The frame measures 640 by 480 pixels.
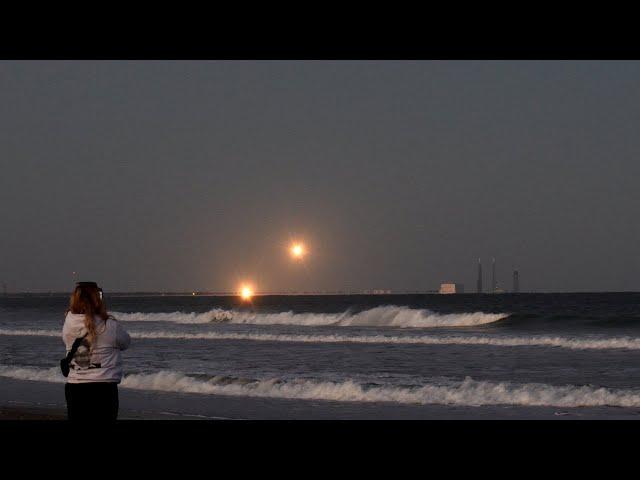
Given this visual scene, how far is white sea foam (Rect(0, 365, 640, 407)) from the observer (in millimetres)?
13078

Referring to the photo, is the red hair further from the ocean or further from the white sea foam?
the white sea foam

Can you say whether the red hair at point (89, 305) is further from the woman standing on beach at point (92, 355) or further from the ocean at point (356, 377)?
the ocean at point (356, 377)

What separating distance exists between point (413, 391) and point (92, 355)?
9194 millimetres

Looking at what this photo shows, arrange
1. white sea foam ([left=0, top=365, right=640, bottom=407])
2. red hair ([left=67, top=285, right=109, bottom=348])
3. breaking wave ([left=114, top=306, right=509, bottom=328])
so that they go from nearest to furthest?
red hair ([left=67, top=285, right=109, bottom=348]) < white sea foam ([left=0, top=365, right=640, bottom=407]) < breaking wave ([left=114, top=306, right=509, bottom=328])

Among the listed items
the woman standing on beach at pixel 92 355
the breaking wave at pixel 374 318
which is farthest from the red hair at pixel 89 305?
the breaking wave at pixel 374 318

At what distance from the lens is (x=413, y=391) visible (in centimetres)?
1395

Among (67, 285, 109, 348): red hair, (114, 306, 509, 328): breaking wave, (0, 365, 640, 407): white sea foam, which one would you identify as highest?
(67, 285, 109, 348): red hair

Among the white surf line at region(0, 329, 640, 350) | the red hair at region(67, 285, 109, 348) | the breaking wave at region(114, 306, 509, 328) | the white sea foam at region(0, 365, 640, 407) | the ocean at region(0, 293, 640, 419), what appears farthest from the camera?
the breaking wave at region(114, 306, 509, 328)

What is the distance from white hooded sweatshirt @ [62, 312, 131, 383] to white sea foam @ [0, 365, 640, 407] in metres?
8.32

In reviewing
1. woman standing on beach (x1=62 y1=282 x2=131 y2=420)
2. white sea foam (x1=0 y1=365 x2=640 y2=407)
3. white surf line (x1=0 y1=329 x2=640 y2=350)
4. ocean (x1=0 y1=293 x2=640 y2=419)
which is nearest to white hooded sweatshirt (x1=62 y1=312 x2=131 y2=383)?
woman standing on beach (x1=62 y1=282 x2=131 y2=420)

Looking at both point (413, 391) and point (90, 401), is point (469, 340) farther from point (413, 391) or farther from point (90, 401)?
point (90, 401)

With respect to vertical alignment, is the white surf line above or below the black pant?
below
